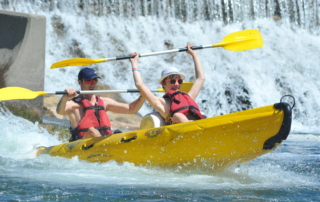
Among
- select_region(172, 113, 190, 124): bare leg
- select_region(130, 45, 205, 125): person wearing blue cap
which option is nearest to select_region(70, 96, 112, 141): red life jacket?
select_region(130, 45, 205, 125): person wearing blue cap

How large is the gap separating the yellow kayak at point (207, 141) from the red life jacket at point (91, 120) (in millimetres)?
436

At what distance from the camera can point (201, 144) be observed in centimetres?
353

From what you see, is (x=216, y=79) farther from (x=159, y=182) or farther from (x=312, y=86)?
(x=159, y=182)

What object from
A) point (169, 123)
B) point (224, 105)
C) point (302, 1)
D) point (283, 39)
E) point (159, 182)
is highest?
point (302, 1)

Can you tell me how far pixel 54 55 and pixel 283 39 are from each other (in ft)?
27.2

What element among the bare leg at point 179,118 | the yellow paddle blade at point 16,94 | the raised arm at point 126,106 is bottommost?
the bare leg at point 179,118

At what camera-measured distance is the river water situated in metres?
3.02

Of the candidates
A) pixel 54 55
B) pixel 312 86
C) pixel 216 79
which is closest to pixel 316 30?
pixel 312 86

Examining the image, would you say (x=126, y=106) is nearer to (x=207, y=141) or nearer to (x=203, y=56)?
(x=207, y=141)

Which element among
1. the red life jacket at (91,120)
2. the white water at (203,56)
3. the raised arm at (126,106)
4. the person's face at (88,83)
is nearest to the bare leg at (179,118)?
the raised arm at (126,106)

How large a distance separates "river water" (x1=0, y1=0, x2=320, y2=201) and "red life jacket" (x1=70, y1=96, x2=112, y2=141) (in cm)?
38

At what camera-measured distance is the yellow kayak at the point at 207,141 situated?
325 centimetres

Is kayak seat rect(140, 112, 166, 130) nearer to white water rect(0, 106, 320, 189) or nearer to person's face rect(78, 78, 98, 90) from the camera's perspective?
white water rect(0, 106, 320, 189)

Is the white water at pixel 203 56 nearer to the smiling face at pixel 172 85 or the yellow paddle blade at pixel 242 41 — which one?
the yellow paddle blade at pixel 242 41
